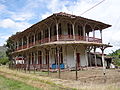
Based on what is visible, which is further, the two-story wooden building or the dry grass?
the two-story wooden building

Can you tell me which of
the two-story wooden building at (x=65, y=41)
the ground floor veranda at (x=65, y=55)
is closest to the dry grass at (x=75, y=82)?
the two-story wooden building at (x=65, y=41)

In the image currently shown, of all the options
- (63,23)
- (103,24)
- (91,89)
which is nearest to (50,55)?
(63,23)

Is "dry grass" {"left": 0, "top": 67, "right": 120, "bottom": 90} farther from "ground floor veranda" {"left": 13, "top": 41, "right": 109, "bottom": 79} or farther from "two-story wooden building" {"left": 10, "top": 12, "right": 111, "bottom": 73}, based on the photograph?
"ground floor veranda" {"left": 13, "top": 41, "right": 109, "bottom": 79}

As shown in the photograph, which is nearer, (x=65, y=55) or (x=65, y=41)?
(x=65, y=41)

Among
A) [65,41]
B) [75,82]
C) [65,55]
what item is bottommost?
[75,82]

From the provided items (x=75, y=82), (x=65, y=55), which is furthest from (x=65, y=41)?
(x=75, y=82)

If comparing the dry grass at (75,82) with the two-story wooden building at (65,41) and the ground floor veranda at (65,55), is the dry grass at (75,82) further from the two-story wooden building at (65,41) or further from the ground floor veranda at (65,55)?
the ground floor veranda at (65,55)

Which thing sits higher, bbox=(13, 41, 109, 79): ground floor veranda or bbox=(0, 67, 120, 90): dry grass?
bbox=(13, 41, 109, 79): ground floor veranda

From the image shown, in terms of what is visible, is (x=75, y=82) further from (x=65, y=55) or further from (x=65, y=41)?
(x=65, y=55)

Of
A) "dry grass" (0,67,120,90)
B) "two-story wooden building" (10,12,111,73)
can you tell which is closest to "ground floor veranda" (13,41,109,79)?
"two-story wooden building" (10,12,111,73)

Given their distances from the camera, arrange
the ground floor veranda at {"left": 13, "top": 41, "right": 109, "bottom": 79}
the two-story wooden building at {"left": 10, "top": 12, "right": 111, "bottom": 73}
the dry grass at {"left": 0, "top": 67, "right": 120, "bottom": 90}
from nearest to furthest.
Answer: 1. the dry grass at {"left": 0, "top": 67, "right": 120, "bottom": 90}
2. the two-story wooden building at {"left": 10, "top": 12, "right": 111, "bottom": 73}
3. the ground floor veranda at {"left": 13, "top": 41, "right": 109, "bottom": 79}

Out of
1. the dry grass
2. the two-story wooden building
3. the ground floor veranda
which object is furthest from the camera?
the ground floor veranda

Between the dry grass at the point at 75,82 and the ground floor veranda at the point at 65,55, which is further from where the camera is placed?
the ground floor veranda at the point at 65,55

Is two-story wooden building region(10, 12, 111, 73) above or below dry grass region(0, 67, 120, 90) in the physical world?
above
